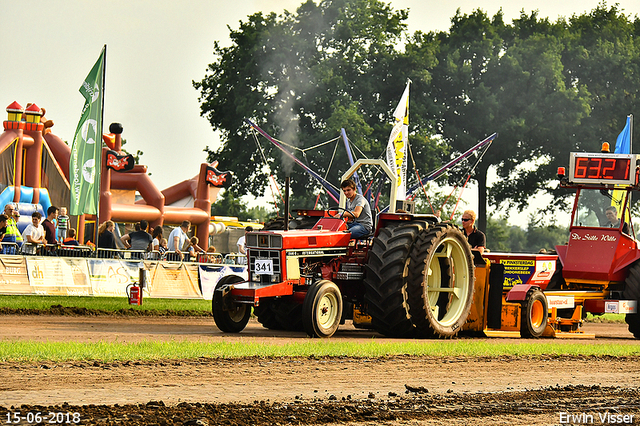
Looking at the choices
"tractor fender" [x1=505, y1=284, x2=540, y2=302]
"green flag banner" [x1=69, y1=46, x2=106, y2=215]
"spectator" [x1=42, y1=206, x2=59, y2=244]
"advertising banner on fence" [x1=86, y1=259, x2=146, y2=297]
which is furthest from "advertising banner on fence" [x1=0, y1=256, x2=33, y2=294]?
"tractor fender" [x1=505, y1=284, x2=540, y2=302]

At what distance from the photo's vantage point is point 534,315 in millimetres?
14008

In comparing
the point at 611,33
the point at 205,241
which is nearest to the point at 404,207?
the point at 205,241

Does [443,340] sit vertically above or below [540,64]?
below

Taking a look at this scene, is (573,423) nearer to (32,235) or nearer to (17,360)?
(17,360)

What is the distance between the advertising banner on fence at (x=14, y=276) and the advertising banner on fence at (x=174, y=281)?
9.24ft

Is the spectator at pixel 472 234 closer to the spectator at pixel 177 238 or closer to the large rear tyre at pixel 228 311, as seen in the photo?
the large rear tyre at pixel 228 311

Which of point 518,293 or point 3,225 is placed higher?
point 3,225

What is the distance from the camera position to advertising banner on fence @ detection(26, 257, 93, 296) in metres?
17.1

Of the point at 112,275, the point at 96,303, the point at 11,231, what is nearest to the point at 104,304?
the point at 96,303

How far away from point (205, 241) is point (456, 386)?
26910mm

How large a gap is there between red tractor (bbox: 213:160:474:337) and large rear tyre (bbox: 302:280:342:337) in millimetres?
13

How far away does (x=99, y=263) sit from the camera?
18.2 m

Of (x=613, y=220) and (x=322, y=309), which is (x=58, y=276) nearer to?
(x=322, y=309)

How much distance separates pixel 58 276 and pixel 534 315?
30.2ft
